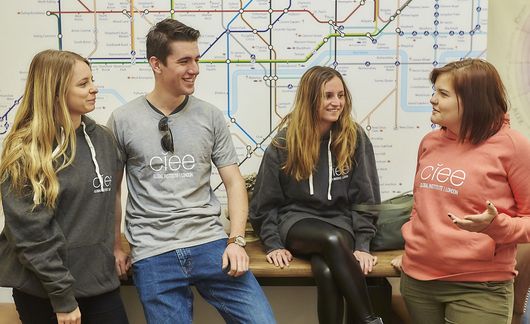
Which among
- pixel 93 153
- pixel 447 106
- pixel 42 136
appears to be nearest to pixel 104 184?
pixel 93 153

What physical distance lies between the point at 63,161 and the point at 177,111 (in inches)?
20.4

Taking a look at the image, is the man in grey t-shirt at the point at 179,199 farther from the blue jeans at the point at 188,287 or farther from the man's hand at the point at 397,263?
the man's hand at the point at 397,263

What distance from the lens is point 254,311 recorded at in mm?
1869

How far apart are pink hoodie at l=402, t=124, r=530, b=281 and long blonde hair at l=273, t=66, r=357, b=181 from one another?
0.48 metres

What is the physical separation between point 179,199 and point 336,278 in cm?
67

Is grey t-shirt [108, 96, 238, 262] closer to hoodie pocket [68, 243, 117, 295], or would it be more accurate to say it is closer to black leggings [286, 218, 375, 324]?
hoodie pocket [68, 243, 117, 295]

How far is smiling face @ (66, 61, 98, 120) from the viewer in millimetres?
1744

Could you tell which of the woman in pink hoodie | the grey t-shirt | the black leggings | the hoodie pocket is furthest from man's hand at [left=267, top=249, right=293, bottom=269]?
the hoodie pocket

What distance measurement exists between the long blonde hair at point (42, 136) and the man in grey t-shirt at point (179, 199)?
318 millimetres

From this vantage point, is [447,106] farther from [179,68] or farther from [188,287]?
[188,287]

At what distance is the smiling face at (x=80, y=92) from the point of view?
5.72 feet

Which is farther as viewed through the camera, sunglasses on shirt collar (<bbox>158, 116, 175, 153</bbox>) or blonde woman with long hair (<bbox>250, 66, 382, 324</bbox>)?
blonde woman with long hair (<bbox>250, 66, 382, 324</bbox>)

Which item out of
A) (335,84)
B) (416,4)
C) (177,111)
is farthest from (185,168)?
(416,4)

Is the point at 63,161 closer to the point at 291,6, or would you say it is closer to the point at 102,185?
the point at 102,185
